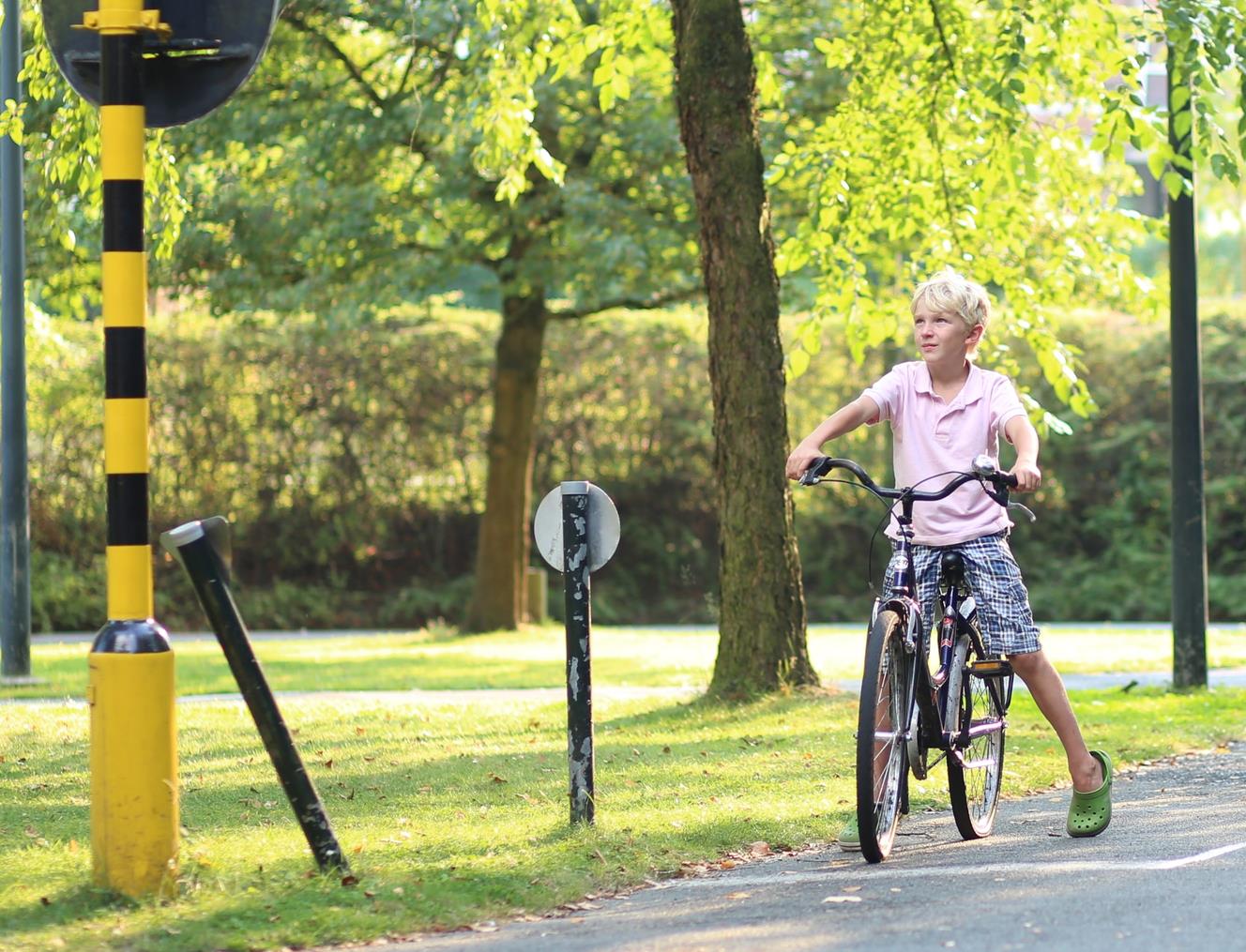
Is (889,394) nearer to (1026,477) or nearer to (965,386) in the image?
(965,386)

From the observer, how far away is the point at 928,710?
18.5ft

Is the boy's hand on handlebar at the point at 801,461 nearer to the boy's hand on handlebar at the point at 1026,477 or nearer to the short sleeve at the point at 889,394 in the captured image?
the short sleeve at the point at 889,394

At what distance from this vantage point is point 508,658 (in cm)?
1451

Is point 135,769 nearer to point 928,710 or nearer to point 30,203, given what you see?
point 928,710

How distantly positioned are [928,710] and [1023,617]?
0.48 m

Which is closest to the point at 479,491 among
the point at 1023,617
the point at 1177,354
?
the point at 1177,354

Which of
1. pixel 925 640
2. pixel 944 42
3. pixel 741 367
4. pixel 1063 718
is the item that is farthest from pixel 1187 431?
pixel 925 640

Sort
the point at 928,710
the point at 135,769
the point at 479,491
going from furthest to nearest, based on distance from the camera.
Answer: the point at 479,491 → the point at 928,710 → the point at 135,769

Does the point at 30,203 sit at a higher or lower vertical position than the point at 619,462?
higher

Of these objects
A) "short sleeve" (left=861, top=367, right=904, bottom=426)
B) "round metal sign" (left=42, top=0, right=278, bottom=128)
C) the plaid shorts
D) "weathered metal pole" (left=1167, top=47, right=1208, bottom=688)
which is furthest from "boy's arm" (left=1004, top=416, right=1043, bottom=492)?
"weathered metal pole" (left=1167, top=47, right=1208, bottom=688)

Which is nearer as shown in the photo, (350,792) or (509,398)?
(350,792)

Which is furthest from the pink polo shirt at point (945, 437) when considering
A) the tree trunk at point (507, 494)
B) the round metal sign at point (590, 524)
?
the tree trunk at point (507, 494)

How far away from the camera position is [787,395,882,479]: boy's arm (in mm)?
5551

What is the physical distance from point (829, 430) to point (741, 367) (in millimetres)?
4019
